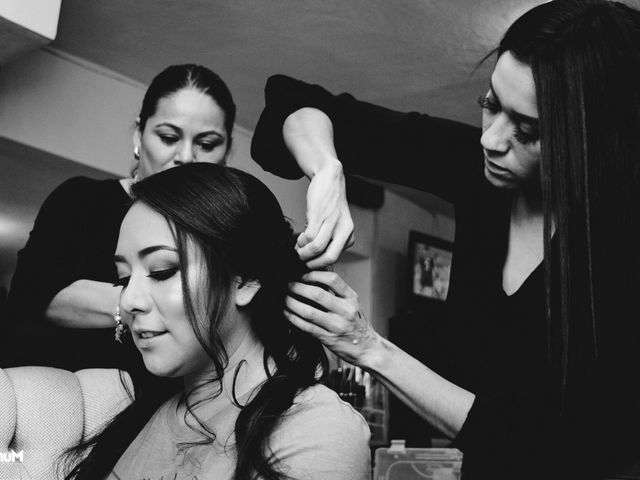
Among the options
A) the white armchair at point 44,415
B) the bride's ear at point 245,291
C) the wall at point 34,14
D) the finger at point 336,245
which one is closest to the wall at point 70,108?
the wall at point 34,14

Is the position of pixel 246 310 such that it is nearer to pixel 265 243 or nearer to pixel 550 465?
pixel 265 243

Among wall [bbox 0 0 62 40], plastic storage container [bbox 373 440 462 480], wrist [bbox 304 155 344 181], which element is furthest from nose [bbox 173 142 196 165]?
wall [bbox 0 0 62 40]

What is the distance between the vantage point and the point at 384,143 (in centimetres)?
141

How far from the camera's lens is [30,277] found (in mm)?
1761

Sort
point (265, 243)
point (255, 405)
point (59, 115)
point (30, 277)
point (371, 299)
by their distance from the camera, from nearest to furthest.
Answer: point (255, 405) → point (265, 243) → point (30, 277) → point (59, 115) → point (371, 299)

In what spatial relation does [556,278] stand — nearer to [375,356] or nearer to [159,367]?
[375,356]

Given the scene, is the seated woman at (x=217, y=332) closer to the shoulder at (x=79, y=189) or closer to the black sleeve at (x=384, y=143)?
the black sleeve at (x=384, y=143)

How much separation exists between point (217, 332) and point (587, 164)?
0.65 meters

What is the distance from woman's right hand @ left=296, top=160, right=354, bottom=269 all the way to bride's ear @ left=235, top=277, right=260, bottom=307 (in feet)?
0.77

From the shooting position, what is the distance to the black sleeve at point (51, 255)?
1.76 metres

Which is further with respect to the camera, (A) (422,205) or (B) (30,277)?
(A) (422,205)

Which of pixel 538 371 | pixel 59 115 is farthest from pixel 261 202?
pixel 59 115

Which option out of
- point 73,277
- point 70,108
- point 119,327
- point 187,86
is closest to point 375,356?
point 119,327

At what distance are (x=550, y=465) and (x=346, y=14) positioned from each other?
2965 millimetres
